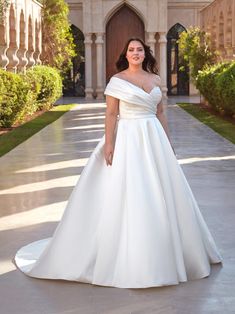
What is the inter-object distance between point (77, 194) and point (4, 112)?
497 inches

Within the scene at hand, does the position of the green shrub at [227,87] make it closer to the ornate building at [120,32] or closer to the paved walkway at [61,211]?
the paved walkway at [61,211]

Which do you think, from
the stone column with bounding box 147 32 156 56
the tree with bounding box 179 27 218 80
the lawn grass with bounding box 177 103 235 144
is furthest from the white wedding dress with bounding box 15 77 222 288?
the stone column with bounding box 147 32 156 56

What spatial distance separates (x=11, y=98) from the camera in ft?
60.6

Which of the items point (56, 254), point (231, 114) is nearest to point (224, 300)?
point (56, 254)

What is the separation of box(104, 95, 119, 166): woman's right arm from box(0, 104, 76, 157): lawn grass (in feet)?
26.9

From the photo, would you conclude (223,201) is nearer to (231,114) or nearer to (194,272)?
(194,272)

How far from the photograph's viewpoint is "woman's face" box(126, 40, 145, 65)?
596 centimetres

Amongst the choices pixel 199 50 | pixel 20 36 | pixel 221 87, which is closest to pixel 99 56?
pixel 199 50

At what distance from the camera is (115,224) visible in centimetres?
571

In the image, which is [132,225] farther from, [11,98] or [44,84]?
[44,84]

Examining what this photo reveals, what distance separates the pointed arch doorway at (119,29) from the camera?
123 feet

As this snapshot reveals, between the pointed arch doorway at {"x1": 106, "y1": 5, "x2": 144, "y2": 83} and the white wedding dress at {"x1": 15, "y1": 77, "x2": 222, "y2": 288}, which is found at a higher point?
the pointed arch doorway at {"x1": 106, "y1": 5, "x2": 144, "y2": 83}

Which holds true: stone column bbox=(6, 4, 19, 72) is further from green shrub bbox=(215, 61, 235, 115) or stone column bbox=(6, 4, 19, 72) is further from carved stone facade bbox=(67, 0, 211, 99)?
carved stone facade bbox=(67, 0, 211, 99)

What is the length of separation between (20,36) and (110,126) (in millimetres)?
20828
